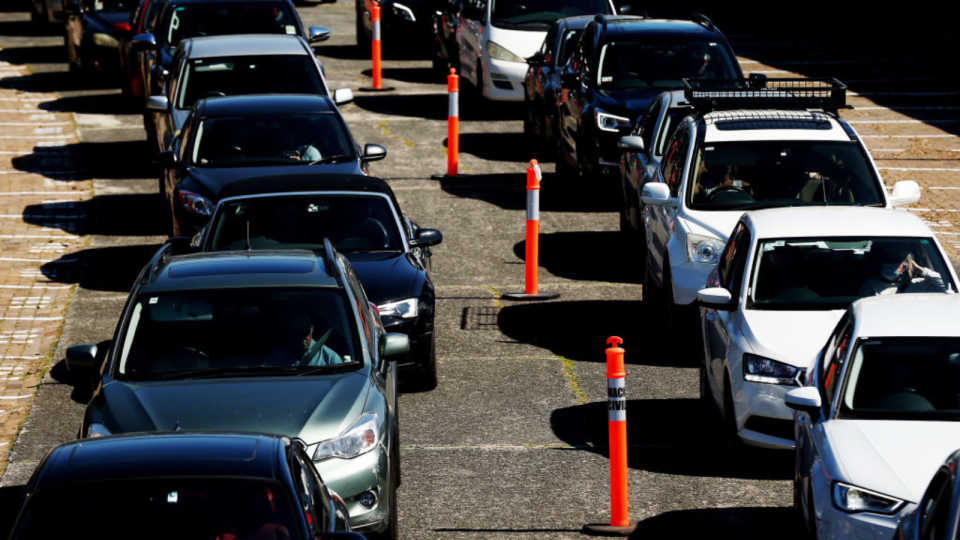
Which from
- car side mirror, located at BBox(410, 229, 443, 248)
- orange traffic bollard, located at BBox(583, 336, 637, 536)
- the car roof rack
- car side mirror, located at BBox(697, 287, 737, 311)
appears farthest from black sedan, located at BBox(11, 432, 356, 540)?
the car roof rack

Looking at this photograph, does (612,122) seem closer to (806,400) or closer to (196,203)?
(196,203)

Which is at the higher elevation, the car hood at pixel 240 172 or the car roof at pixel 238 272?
the car roof at pixel 238 272

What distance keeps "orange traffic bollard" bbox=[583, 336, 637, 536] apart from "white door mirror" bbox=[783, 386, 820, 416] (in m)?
0.96

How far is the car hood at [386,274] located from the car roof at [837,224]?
274cm

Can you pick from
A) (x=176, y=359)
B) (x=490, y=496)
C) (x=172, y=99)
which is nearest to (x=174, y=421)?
(x=176, y=359)

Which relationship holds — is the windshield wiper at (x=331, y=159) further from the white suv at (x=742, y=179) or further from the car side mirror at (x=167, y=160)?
the white suv at (x=742, y=179)

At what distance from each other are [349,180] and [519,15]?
11954 millimetres

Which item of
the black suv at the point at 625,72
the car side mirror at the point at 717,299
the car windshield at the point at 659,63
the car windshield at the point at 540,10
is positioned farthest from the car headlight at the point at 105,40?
the car side mirror at the point at 717,299

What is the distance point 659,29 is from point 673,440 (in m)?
9.33

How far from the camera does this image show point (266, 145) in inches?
642

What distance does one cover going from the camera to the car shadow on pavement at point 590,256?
17000 mm

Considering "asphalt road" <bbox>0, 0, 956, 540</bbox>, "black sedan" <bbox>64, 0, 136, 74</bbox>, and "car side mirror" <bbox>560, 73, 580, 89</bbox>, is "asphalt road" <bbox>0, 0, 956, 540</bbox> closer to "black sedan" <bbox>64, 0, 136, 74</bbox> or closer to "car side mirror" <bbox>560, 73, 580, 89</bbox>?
"black sedan" <bbox>64, 0, 136, 74</bbox>

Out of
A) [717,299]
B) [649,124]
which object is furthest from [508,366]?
[649,124]

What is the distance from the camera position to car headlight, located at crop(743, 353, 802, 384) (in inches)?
412
